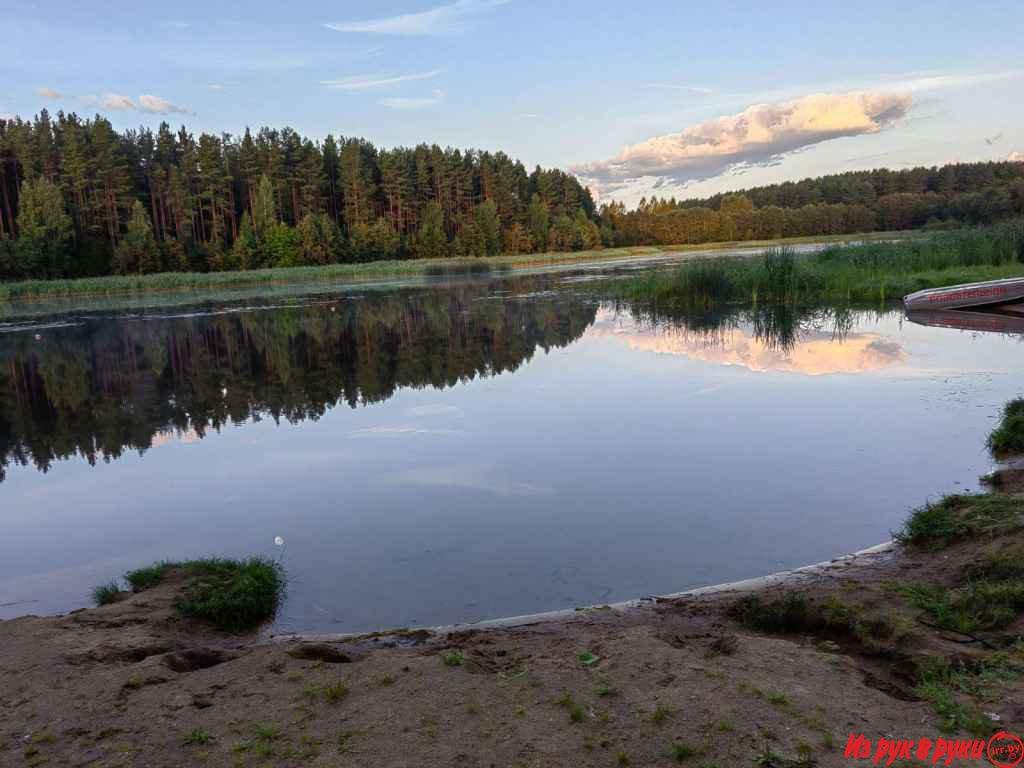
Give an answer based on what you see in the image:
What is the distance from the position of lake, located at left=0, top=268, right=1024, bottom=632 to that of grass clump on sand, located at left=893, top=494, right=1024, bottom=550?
0.32 m

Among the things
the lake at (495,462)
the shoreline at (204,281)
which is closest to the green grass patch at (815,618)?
the lake at (495,462)

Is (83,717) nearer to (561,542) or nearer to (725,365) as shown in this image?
(561,542)

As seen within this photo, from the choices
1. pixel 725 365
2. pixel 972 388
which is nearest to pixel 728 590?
pixel 972 388

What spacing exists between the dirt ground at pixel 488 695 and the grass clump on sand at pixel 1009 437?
10.7ft

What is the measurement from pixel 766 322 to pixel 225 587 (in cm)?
1499

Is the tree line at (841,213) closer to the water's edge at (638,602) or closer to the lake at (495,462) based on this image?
the lake at (495,462)

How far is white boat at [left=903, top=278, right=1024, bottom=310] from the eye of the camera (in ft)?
51.3

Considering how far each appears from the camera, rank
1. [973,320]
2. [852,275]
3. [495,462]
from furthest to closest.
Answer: [852,275]
[973,320]
[495,462]

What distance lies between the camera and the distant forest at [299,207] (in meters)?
60.5

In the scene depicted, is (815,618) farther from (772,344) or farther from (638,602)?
(772,344)

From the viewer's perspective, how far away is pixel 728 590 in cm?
470

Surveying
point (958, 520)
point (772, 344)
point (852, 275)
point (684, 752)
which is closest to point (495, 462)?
point (958, 520)

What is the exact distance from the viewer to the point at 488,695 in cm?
328

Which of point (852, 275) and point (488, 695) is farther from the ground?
point (852, 275)
